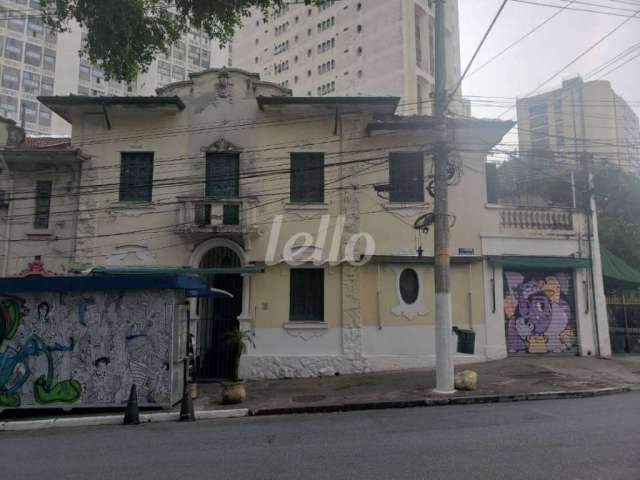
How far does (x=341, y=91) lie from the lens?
73000mm

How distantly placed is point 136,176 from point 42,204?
10.6 ft

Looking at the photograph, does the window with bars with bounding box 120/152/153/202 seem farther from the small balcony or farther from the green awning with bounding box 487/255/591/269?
the green awning with bounding box 487/255/591/269

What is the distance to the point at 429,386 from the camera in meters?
11.9

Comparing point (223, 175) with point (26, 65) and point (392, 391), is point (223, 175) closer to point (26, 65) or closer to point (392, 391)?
point (392, 391)

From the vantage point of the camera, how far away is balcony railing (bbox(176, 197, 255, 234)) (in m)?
14.6

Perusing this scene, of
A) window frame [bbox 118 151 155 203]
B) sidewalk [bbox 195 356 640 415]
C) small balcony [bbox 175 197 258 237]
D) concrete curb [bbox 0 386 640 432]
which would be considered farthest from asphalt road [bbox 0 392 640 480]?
window frame [bbox 118 151 155 203]

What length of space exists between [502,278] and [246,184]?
872cm

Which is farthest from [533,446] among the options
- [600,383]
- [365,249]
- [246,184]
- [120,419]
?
[246,184]

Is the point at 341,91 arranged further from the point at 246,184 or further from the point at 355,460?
the point at 355,460

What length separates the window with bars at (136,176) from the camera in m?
15.7

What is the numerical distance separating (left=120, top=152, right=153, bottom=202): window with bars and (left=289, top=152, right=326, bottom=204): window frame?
4609 millimetres

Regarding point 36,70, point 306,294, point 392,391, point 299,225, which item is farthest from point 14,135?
point 36,70

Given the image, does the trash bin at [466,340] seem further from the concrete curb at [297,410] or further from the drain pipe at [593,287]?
the drain pipe at [593,287]

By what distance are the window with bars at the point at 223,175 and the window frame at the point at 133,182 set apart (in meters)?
1.88
